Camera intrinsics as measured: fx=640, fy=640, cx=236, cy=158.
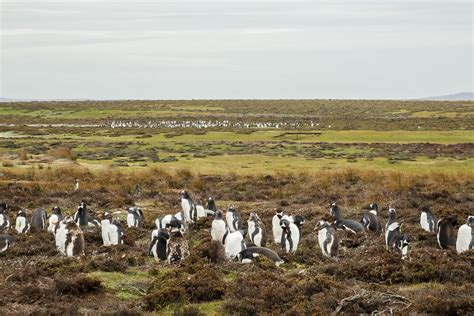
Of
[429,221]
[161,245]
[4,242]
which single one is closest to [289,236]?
[161,245]

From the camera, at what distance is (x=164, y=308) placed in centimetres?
1073

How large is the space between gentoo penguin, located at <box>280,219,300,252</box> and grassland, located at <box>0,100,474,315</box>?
0.89 feet

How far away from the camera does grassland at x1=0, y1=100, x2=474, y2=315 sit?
10789mm

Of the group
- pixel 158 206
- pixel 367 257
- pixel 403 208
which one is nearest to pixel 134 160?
pixel 158 206

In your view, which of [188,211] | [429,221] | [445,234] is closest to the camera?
[445,234]

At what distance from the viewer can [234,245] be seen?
48.1ft

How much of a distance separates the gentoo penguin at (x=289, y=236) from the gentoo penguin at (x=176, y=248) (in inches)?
99.6

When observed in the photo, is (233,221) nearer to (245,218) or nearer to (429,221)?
(245,218)

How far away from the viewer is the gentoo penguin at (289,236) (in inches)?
607

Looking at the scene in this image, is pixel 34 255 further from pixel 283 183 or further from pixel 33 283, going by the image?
pixel 283 183

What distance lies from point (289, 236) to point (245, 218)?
5.47 metres

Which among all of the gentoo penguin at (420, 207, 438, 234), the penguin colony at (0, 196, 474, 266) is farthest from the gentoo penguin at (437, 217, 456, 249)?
the gentoo penguin at (420, 207, 438, 234)

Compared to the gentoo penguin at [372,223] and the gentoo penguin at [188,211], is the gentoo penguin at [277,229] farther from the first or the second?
the gentoo penguin at [188,211]

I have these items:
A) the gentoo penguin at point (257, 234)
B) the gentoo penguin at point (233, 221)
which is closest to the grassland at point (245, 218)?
the gentoo penguin at point (233, 221)
